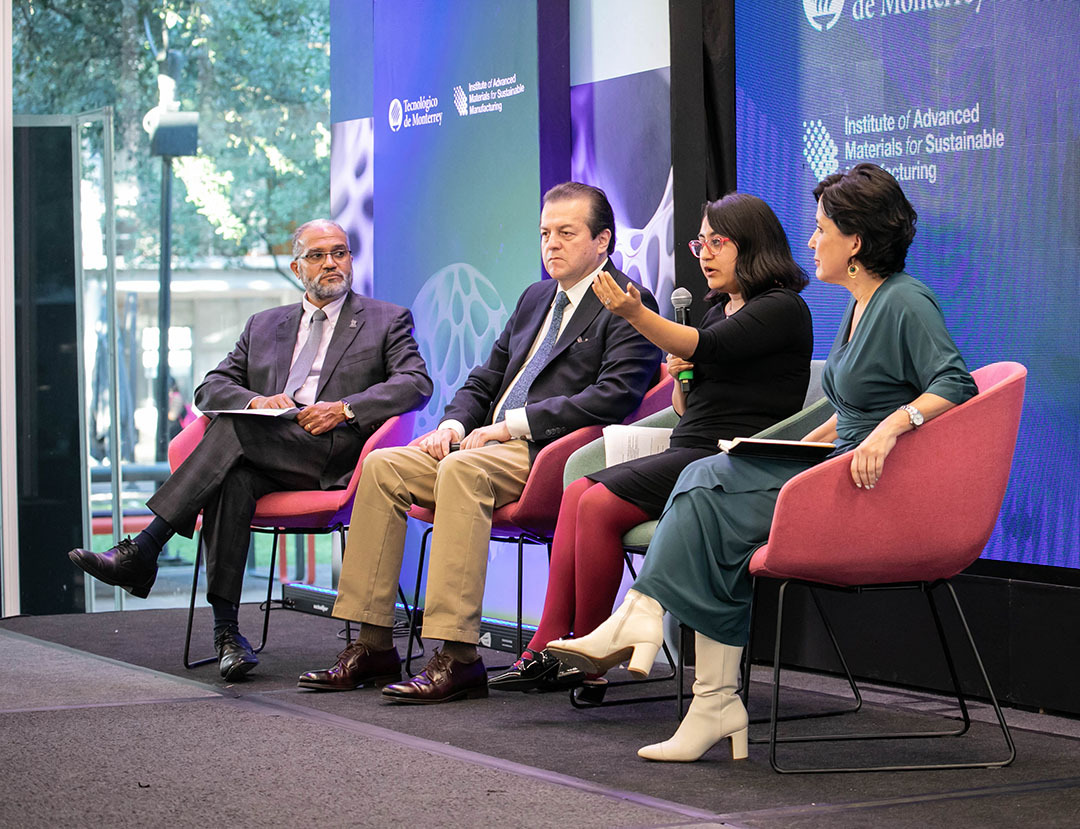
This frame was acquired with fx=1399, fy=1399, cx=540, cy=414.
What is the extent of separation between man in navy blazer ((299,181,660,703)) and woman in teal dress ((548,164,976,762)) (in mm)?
819

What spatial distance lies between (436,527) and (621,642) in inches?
39.6

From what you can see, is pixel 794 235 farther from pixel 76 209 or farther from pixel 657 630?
pixel 76 209

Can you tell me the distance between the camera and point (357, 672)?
12.4 feet

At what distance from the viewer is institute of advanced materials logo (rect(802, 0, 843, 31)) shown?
153 inches

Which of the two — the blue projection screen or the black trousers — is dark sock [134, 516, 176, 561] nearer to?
the black trousers

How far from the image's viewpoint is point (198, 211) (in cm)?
668

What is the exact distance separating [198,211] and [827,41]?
3689 mm

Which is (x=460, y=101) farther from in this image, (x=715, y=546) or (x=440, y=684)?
(x=715, y=546)

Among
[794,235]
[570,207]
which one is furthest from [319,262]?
[794,235]

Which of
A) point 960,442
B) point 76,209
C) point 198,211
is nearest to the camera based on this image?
point 960,442

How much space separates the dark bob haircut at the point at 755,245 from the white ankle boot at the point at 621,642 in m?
0.90

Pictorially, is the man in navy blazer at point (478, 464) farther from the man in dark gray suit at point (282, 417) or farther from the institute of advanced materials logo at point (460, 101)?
the institute of advanced materials logo at point (460, 101)

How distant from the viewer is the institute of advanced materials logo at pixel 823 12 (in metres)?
3.89

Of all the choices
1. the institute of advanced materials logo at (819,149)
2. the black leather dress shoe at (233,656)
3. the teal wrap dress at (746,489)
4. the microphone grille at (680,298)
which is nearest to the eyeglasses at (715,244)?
the microphone grille at (680,298)
